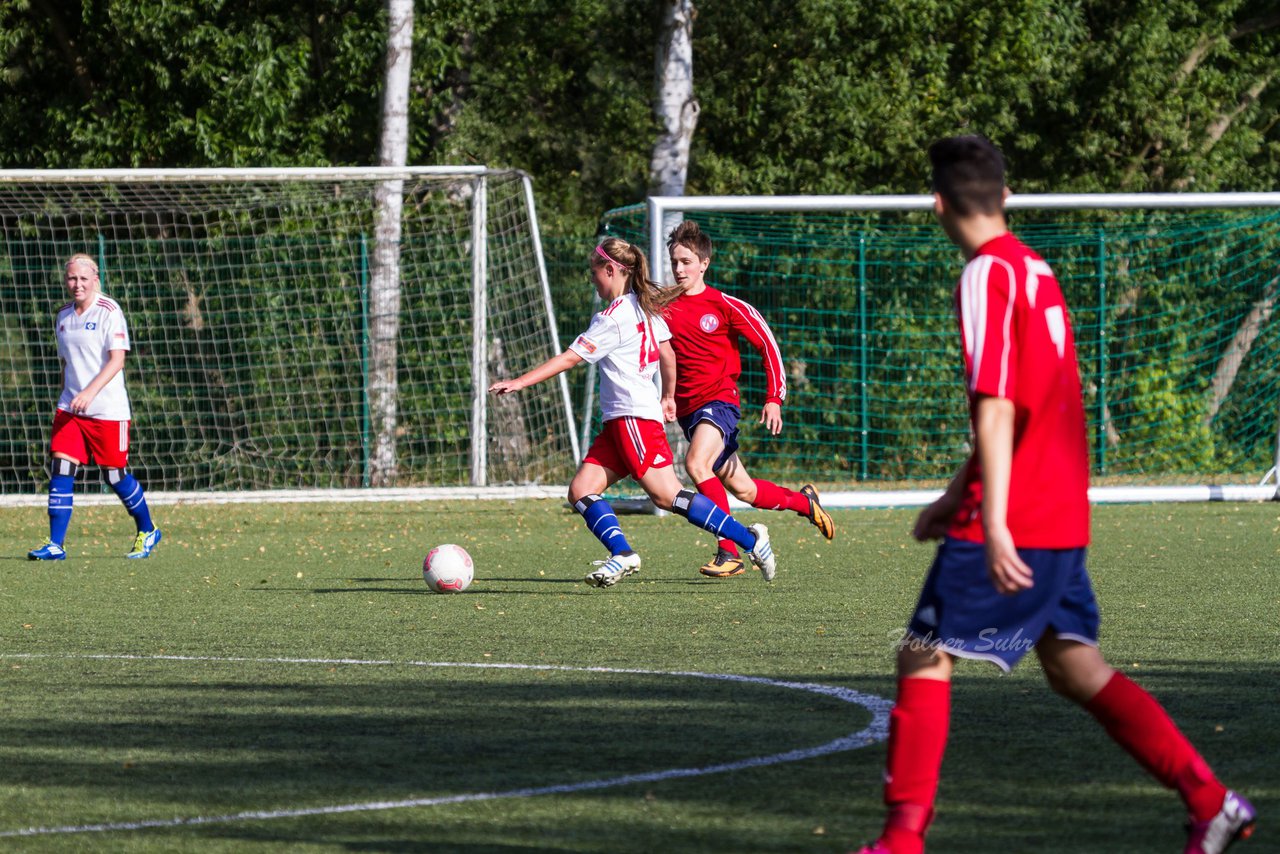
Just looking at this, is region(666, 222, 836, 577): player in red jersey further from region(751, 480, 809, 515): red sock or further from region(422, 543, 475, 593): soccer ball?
region(422, 543, 475, 593): soccer ball

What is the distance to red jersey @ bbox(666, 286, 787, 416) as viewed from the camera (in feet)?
34.2

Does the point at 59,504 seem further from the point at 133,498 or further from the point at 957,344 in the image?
the point at 957,344

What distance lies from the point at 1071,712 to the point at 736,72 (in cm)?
2088

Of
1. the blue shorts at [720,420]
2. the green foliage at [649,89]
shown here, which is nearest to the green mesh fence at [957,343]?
the green foliage at [649,89]

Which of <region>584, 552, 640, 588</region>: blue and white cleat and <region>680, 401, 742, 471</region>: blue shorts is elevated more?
<region>680, 401, 742, 471</region>: blue shorts

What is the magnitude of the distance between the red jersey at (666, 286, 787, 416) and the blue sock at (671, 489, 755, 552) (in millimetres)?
1034

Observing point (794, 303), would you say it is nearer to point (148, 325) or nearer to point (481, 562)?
point (148, 325)

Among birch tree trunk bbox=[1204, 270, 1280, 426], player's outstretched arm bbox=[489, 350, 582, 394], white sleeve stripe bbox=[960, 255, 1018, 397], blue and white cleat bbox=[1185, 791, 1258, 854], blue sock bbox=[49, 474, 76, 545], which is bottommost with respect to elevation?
birch tree trunk bbox=[1204, 270, 1280, 426]

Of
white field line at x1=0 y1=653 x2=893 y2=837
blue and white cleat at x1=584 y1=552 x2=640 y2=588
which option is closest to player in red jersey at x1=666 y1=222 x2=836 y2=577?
blue and white cleat at x1=584 y1=552 x2=640 y2=588

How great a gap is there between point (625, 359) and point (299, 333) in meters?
9.76

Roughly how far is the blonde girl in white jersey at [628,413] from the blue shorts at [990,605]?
5.63 m

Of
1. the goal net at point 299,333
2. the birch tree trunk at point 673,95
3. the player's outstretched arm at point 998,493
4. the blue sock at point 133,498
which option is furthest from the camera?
the birch tree trunk at point 673,95

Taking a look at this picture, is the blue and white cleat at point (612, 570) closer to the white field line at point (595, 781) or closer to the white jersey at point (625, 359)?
the white jersey at point (625, 359)

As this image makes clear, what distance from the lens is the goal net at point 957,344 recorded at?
736 inches
